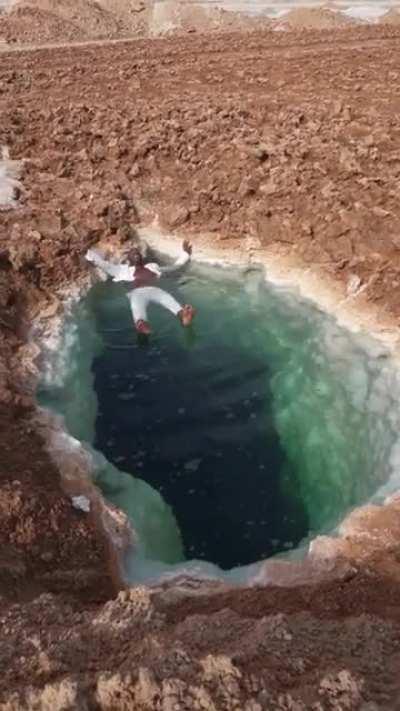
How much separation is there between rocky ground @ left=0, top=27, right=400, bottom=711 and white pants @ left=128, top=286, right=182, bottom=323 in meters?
1.19

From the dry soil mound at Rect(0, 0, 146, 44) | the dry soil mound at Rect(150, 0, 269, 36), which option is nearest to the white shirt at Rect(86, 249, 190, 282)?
the dry soil mound at Rect(0, 0, 146, 44)

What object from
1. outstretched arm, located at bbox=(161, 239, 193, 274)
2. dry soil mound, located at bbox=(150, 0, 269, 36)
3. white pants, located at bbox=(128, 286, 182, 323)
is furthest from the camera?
dry soil mound, located at bbox=(150, 0, 269, 36)

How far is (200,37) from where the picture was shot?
72.3ft

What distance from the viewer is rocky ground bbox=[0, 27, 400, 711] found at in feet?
17.9

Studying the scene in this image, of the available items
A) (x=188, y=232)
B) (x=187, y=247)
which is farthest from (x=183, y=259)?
(x=188, y=232)

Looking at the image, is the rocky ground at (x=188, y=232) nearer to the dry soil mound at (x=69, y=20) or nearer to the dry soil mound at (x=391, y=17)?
the dry soil mound at (x=391, y=17)

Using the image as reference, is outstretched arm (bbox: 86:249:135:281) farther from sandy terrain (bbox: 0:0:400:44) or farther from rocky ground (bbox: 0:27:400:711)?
sandy terrain (bbox: 0:0:400:44)

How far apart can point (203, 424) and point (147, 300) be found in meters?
2.33

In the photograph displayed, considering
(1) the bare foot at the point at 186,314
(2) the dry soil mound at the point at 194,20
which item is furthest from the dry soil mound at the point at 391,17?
(1) the bare foot at the point at 186,314

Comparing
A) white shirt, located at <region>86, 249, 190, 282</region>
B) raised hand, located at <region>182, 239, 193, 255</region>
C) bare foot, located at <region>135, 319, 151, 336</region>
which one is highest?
raised hand, located at <region>182, 239, 193, 255</region>

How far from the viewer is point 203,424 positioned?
32.7 ft

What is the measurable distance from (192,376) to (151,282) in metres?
1.91

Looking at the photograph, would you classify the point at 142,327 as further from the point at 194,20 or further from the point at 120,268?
the point at 194,20

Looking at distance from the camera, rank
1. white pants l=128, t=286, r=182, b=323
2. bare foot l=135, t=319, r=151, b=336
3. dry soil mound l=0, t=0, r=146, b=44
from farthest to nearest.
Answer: dry soil mound l=0, t=0, r=146, b=44 < white pants l=128, t=286, r=182, b=323 < bare foot l=135, t=319, r=151, b=336
